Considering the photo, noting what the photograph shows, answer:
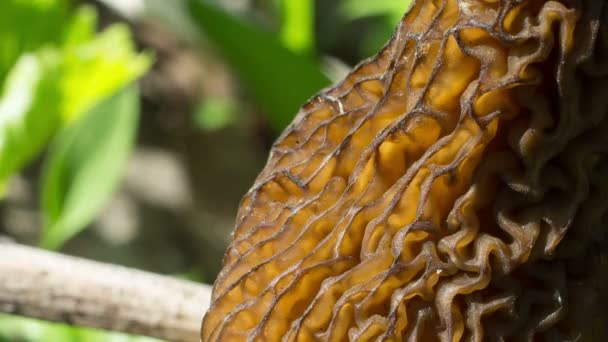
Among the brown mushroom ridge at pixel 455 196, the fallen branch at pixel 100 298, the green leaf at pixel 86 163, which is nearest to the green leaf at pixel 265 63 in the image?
the green leaf at pixel 86 163

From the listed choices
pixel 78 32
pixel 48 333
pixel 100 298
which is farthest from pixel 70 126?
pixel 100 298

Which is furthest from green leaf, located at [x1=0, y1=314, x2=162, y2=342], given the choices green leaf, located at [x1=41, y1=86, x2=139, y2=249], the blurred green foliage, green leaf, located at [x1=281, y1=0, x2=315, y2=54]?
green leaf, located at [x1=281, y1=0, x2=315, y2=54]

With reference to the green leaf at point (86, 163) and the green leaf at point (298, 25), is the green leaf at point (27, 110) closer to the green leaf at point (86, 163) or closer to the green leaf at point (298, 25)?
the green leaf at point (86, 163)

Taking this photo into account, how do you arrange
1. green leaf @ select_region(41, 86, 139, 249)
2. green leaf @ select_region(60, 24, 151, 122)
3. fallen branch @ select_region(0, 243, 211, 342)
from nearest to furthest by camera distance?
1. fallen branch @ select_region(0, 243, 211, 342)
2. green leaf @ select_region(41, 86, 139, 249)
3. green leaf @ select_region(60, 24, 151, 122)

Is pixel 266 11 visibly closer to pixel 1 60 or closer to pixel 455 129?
pixel 1 60

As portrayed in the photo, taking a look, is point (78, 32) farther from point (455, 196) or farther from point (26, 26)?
point (455, 196)

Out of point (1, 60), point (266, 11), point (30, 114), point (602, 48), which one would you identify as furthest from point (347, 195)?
point (266, 11)

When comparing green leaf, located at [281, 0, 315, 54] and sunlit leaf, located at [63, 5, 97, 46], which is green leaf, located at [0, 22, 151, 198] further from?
green leaf, located at [281, 0, 315, 54]
